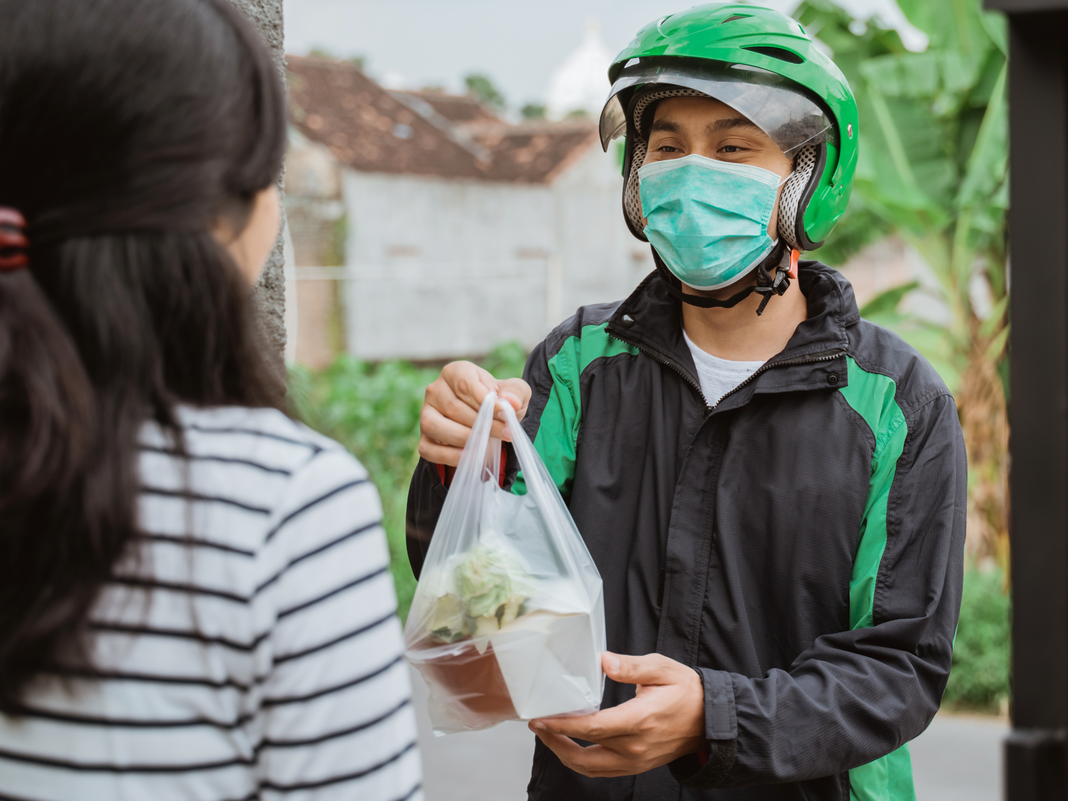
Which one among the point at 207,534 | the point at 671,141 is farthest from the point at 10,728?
the point at 671,141

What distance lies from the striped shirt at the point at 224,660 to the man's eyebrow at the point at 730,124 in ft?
3.46

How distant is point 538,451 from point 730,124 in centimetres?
63

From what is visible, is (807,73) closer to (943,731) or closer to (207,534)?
(207,534)

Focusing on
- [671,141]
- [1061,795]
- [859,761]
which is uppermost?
[671,141]

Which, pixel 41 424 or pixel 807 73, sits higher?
pixel 807 73

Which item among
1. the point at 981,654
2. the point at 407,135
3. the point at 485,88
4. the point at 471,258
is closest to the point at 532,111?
the point at 485,88

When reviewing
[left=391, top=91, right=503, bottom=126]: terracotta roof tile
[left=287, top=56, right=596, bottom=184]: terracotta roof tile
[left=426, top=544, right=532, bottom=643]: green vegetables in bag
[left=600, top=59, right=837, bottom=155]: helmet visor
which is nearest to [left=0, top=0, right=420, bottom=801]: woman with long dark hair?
[left=426, top=544, right=532, bottom=643]: green vegetables in bag

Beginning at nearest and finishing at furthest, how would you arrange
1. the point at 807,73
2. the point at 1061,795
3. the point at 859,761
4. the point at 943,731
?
the point at 1061,795 → the point at 859,761 → the point at 807,73 → the point at 943,731

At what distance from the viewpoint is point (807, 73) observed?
1649 millimetres

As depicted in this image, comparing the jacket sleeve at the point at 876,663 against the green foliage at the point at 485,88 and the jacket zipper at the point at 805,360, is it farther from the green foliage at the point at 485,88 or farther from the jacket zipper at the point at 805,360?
the green foliage at the point at 485,88

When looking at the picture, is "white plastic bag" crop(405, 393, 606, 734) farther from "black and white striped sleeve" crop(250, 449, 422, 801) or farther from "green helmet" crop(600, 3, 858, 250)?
"green helmet" crop(600, 3, 858, 250)

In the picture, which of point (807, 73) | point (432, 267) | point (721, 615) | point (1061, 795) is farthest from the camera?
point (432, 267)

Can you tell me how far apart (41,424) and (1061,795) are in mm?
948

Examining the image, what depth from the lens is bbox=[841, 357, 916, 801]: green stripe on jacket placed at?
1444 millimetres
